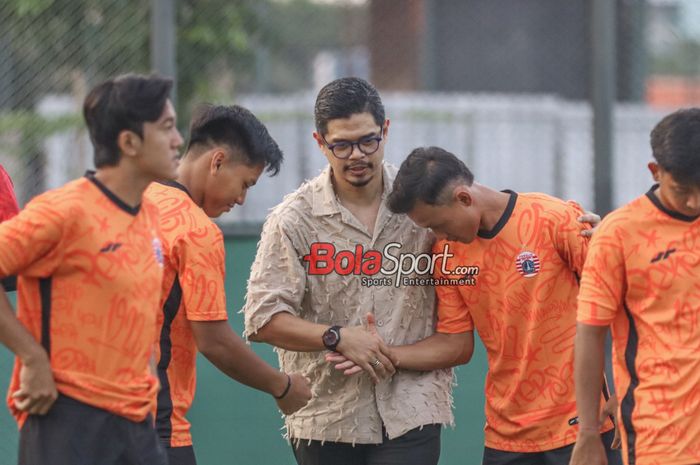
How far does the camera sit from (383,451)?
4535mm

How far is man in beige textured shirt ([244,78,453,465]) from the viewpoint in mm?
4453

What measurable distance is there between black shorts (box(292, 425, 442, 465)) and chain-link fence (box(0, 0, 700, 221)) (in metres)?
2.13

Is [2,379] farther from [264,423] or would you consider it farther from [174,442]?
[174,442]

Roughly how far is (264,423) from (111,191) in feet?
8.60

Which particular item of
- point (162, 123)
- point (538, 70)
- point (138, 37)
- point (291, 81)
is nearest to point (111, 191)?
point (162, 123)

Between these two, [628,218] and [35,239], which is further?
[628,218]

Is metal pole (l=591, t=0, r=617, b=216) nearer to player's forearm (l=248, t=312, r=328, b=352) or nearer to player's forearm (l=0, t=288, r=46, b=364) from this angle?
player's forearm (l=248, t=312, r=328, b=352)

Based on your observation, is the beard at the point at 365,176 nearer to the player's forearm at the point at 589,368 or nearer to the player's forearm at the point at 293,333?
the player's forearm at the point at 293,333

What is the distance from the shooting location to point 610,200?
6199 mm

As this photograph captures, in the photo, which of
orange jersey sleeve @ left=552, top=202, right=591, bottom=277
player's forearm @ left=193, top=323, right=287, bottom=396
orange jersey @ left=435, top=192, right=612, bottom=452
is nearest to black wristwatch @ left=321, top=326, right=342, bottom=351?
player's forearm @ left=193, top=323, right=287, bottom=396

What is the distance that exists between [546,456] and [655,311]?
92cm

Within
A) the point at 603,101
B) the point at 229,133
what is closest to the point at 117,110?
the point at 229,133

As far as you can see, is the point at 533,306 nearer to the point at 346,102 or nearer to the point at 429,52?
the point at 346,102

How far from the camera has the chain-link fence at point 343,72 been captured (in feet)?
21.8
